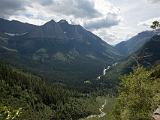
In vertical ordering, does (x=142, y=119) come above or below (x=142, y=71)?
below

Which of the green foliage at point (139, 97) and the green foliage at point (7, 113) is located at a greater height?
the green foliage at point (7, 113)

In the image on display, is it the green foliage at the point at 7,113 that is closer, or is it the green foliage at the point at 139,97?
the green foliage at the point at 7,113

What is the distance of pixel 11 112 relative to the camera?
1182 centimetres

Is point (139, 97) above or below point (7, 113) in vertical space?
below

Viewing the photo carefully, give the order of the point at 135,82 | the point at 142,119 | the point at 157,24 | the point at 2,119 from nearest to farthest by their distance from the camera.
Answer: the point at 2,119 < the point at 142,119 < the point at 135,82 < the point at 157,24

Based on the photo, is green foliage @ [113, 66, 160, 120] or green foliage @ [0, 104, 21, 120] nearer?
green foliage @ [0, 104, 21, 120]

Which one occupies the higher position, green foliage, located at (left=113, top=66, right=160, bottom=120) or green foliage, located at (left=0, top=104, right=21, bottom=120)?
green foliage, located at (left=0, top=104, right=21, bottom=120)

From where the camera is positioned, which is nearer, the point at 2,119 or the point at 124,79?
the point at 2,119

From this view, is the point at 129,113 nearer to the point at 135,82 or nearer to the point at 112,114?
the point at 135,82

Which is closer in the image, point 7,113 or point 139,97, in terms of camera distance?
point 7,113

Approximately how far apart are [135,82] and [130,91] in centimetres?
197

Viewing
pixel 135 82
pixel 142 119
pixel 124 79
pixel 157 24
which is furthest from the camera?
pixel 157 24

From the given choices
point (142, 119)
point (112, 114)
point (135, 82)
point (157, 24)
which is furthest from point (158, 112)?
point (157, 24)

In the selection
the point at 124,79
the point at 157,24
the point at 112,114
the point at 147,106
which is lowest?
the point at 112,114
